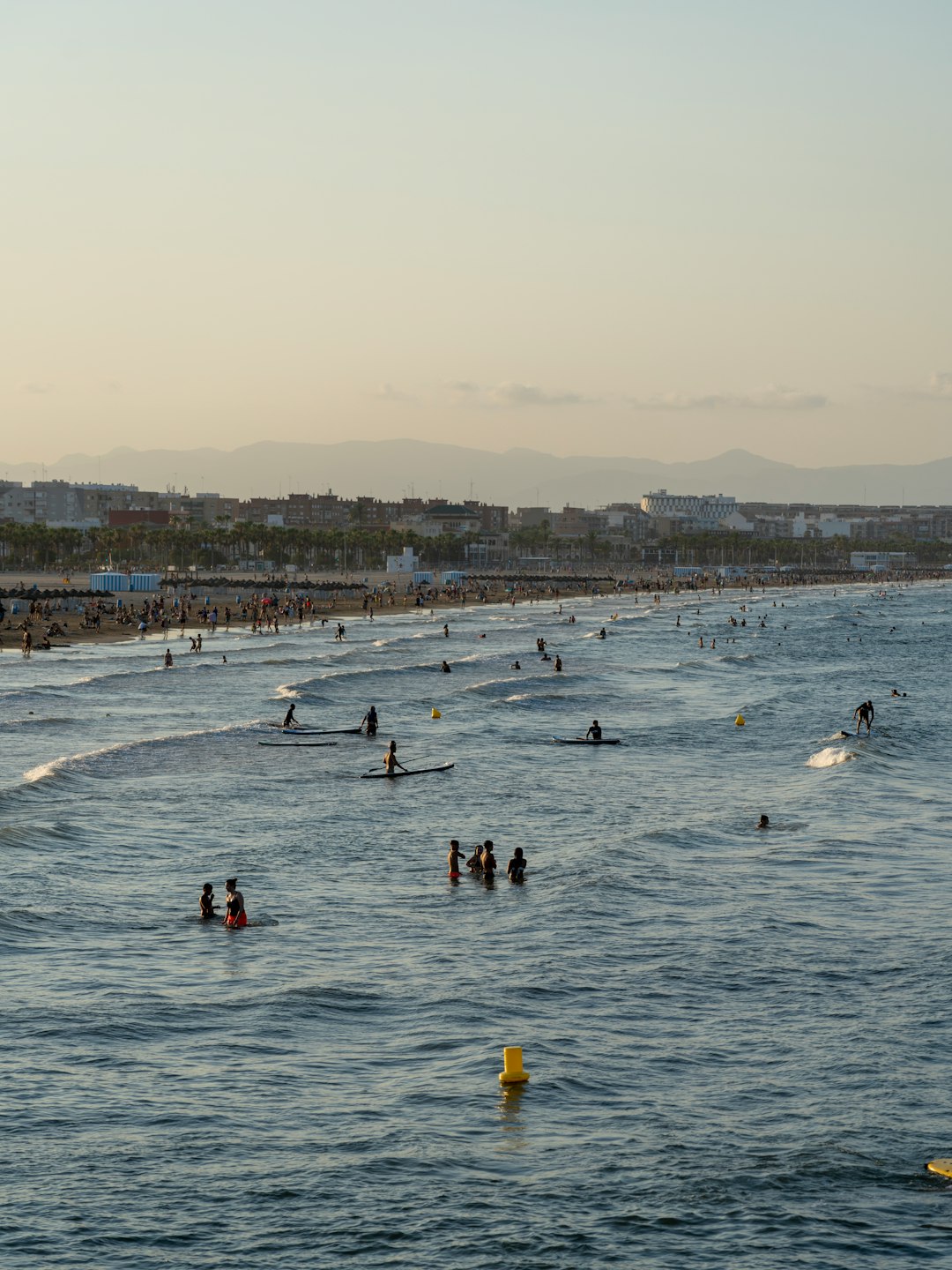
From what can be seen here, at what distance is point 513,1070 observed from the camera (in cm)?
2253

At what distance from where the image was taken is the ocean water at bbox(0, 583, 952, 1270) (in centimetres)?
1873

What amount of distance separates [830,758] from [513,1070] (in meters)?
35.7

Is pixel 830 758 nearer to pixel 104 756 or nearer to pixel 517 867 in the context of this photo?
pixel 517 867

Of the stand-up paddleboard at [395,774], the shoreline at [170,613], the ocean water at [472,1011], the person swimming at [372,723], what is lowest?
the ocean water at [472,1011]

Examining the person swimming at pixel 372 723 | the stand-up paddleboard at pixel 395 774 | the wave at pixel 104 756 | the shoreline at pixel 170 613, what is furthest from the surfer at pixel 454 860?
the shoreline at pixel 170 613

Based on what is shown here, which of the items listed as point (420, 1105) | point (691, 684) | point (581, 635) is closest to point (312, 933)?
point (420, 1105)

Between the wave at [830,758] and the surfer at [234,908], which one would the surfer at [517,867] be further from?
the wave at [830,758]

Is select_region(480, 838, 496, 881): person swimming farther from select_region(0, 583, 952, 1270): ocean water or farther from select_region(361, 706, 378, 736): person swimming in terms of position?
select_region(361, 706, 378, 736): person swimming

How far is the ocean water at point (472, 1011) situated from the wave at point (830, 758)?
27 cm

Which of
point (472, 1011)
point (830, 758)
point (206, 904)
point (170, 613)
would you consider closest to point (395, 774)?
point (830, 758)

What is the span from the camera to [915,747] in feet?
198

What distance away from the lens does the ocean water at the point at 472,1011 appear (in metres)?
18.7

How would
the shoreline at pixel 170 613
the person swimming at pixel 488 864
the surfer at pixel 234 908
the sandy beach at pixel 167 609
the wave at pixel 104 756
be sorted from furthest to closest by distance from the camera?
1. the sandy beach at pixel 167 609
2. the shoreline at pixel 170 613
3. the wave at pixel 104 756
4. the person swimming at pixel 488 864
5. the surfer at pixel 234 908

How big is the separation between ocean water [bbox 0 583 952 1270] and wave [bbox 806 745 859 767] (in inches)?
10.5
